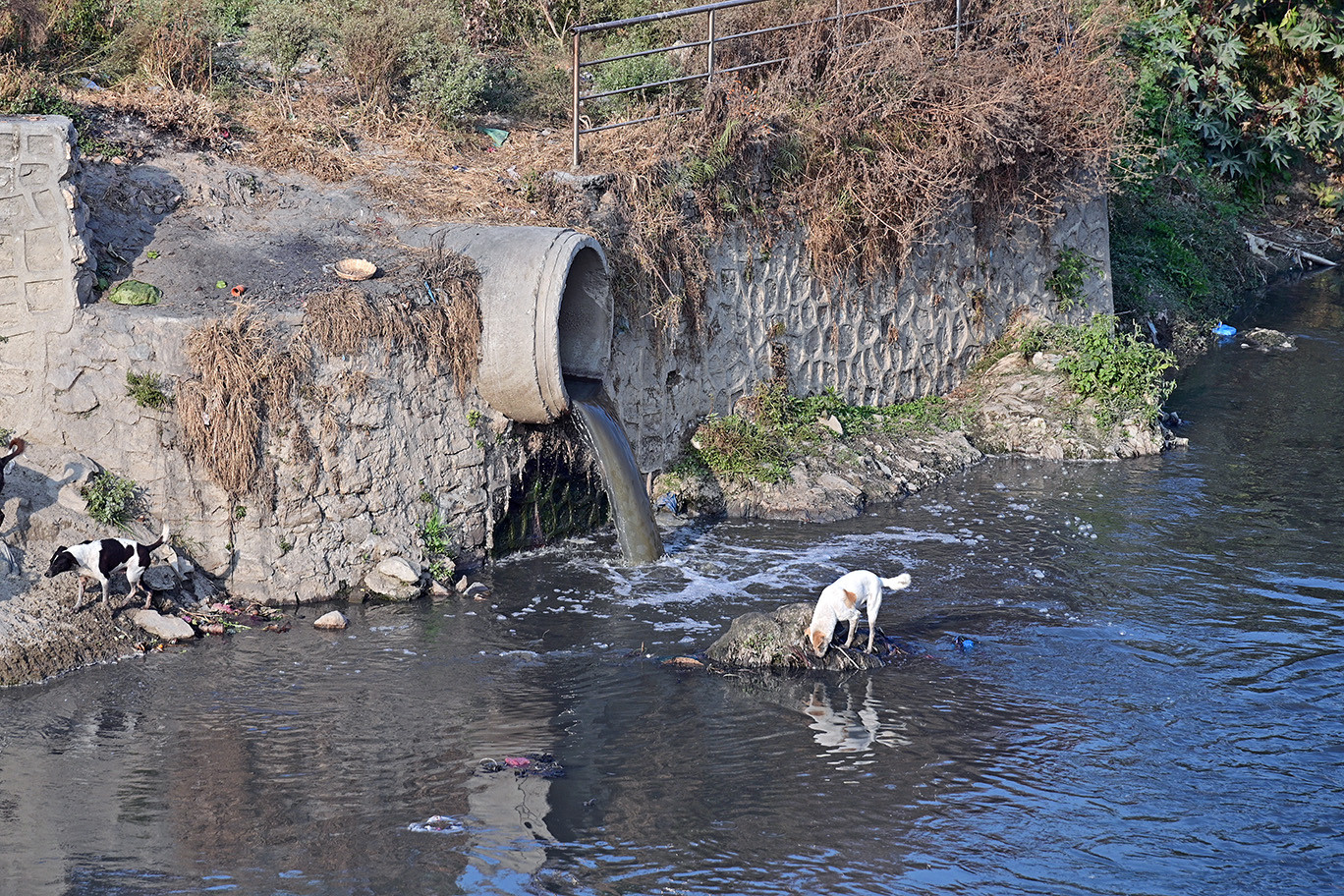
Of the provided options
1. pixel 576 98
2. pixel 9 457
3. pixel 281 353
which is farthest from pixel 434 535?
pixel 576 98

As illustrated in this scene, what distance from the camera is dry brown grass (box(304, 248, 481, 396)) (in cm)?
973

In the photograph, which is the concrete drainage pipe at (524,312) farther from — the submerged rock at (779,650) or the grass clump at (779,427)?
the submerged rock at (779,650)

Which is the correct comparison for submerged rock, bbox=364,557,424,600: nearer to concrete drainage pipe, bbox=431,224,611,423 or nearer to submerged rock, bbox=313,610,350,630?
submerged rock, bbox=313,610,350,630

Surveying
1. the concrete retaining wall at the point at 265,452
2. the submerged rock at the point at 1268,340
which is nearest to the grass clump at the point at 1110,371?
the submerged rock at the point at 1268,340

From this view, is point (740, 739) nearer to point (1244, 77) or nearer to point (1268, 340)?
point (1268, 340)

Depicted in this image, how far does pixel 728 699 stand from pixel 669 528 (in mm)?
3465

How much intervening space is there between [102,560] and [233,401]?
1.45 meters

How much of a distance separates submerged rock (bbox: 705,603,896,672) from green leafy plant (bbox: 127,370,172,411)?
435 cm

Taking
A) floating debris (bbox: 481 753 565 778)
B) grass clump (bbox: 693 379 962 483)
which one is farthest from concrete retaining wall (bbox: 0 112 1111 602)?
floating debris (bbox: 481 753 565 778)

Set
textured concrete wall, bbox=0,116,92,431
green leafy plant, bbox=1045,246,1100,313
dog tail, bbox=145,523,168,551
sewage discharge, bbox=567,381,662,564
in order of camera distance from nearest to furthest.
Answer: dog tail, bbox=145,523,168,551
textured concrete wall, bbox=0,116,92,431
sewage discharge, bbox=567,381,662,564
green leafy plant, bbox=1045,246,1100,313

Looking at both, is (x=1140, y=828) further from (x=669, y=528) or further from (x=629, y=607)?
(x=669, y=528)

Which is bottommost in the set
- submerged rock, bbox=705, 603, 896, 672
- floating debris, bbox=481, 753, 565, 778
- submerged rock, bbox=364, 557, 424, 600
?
floating debris, bbox=481, 753, 565, 778

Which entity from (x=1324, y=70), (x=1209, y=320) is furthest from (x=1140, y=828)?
(x=1324, y=70)

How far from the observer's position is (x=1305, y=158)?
1000 inches
